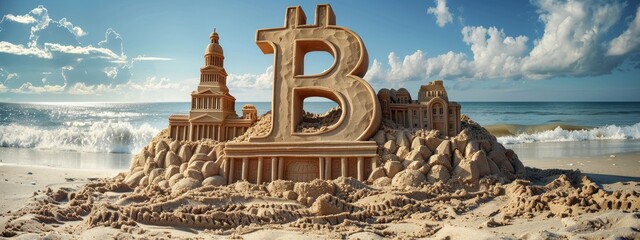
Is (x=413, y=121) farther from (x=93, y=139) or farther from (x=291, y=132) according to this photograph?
(x=93, y=139)

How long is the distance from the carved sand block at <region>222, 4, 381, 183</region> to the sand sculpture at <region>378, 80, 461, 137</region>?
113cm

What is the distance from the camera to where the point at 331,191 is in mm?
9625

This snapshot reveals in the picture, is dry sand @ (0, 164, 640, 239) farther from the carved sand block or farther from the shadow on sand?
the shadow on sand

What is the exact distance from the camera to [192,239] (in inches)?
267

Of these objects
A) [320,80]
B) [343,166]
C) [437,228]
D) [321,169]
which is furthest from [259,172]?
[437,228]

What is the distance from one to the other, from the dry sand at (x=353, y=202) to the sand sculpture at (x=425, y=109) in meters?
0.80

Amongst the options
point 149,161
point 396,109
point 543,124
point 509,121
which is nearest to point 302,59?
point 396,109

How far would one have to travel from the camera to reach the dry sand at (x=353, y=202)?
7094 mm

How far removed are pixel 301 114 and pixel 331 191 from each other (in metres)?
4.05

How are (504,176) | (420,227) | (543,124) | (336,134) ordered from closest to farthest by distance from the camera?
1. (420,227)
2. (504,176)
3. (336,134)
4. (543,124)

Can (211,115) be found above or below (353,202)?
above

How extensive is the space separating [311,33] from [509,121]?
34.6 m

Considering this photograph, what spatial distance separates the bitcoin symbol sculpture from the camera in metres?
11.8

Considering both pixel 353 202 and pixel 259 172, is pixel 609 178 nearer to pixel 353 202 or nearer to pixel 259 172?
pixel 353 202
